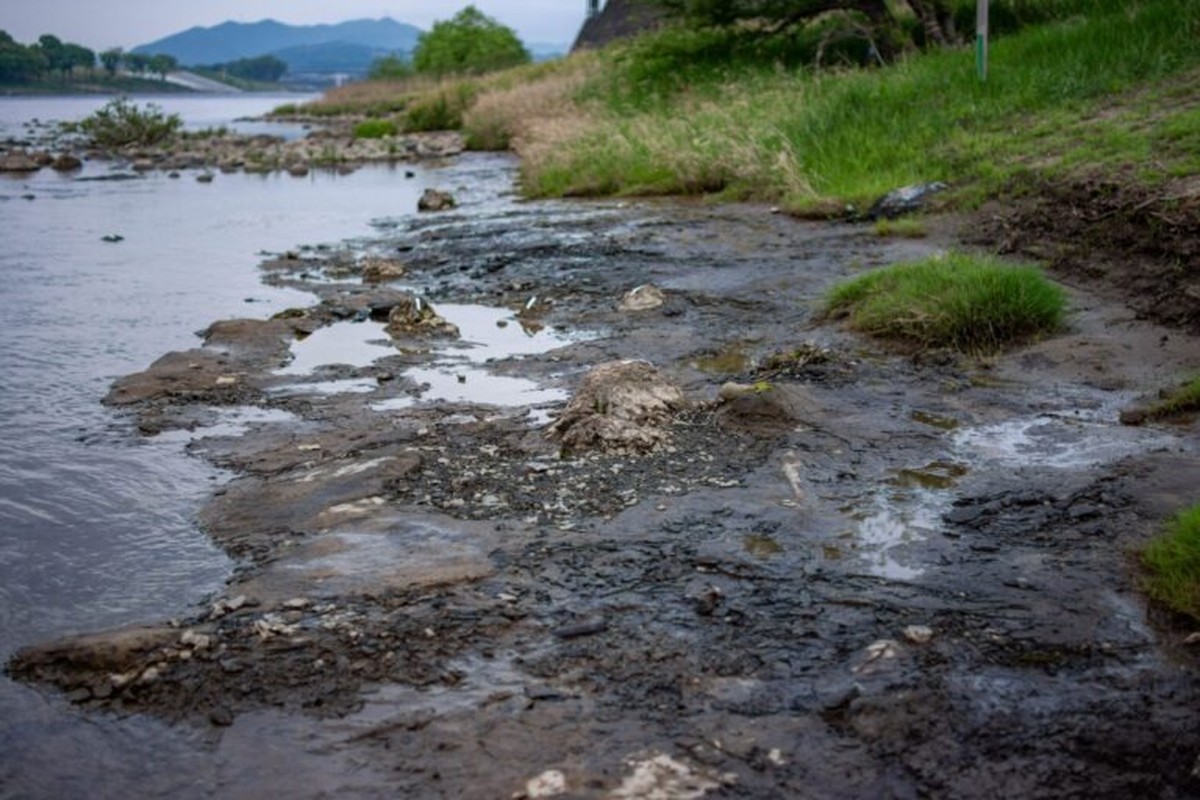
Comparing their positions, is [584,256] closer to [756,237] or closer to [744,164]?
[756,237]

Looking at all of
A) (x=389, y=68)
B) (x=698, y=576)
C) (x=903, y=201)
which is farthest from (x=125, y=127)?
(x=389, y=68)

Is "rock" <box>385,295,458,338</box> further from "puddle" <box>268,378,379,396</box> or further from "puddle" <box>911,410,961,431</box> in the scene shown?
"puddle" <box>911,410,961,431</box>

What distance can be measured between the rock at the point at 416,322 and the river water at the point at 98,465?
4.48ft

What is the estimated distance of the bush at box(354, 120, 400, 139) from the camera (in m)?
34.4

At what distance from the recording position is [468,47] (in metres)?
70.3

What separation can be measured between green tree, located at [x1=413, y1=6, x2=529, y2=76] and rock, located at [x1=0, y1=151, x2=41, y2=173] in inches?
1584

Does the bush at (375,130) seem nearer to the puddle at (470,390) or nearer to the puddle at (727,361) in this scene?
the puddle at (470,390)

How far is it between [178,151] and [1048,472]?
28.9 metres

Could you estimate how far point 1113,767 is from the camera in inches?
112

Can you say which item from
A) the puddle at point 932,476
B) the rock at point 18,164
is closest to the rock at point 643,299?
the puddle at point 932,476

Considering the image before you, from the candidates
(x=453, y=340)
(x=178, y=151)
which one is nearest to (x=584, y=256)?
(x=453, y=340)

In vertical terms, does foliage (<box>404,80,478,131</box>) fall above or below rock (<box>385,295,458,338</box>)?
above

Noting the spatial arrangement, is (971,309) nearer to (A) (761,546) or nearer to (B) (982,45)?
(A) (761,546)

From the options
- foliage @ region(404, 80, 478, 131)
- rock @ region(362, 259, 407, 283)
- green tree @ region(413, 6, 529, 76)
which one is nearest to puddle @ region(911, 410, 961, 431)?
rock @ region(362, 259, 407, 283)
